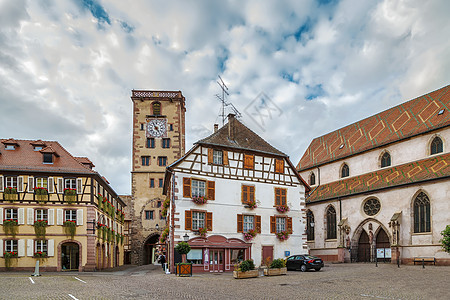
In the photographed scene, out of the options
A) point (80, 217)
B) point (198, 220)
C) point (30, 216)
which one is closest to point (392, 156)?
point (198, 220)

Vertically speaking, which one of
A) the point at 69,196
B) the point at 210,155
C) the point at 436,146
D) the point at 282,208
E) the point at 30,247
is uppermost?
the point at 436,146

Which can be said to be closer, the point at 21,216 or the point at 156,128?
the point at 21,216

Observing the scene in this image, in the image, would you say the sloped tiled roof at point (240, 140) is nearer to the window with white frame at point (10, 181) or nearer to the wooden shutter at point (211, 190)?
the wooden shutter at point (211, 190)

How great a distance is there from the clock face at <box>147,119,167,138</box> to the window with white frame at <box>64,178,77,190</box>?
17336 millimetres

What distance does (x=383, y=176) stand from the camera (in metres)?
36.1

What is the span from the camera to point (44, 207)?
30016 millimetres

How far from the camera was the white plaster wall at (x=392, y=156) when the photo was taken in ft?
110

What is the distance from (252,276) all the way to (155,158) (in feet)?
88.1

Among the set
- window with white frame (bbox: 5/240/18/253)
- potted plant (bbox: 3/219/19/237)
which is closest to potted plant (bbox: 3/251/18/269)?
window with white frame (bbox: 5/240/18/253)

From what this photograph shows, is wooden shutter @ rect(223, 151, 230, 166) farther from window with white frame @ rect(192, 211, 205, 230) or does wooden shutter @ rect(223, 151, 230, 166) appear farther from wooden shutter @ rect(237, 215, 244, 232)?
window with white frame @ rect(192, 211, 205, 230)

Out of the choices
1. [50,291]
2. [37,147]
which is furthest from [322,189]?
[50,291]

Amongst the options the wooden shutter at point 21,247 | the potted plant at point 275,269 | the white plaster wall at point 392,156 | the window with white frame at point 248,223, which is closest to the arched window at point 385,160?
the white plaster wall at point 392,156

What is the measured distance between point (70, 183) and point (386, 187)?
23.2 metres

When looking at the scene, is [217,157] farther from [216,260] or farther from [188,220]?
[216,260]
